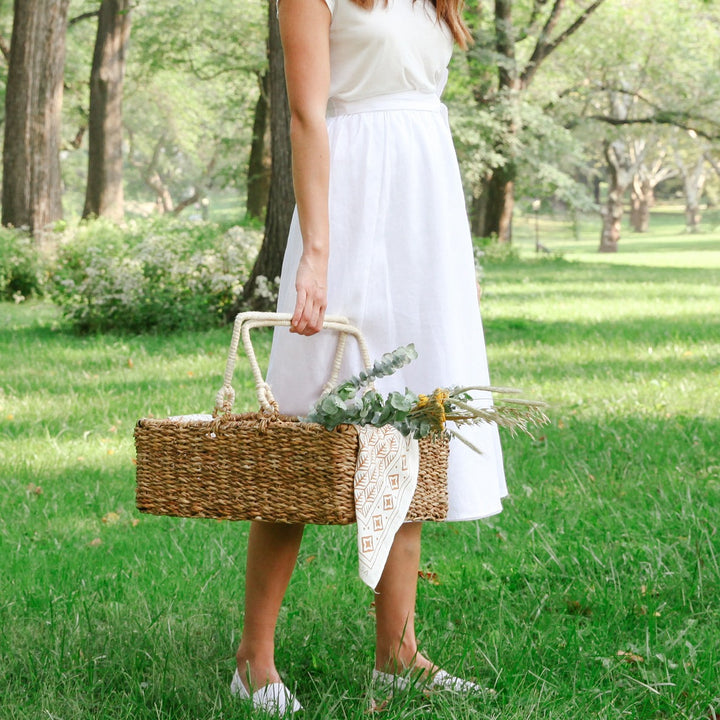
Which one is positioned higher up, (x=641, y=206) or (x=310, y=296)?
(x=641, y=206)

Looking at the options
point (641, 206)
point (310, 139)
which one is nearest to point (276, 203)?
point (310, 139)

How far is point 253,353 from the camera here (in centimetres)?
238

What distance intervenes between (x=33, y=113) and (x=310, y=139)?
14.5 meters

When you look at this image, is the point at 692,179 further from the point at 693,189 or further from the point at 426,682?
the point at 426,682

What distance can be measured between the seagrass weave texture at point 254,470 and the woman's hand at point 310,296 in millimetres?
212

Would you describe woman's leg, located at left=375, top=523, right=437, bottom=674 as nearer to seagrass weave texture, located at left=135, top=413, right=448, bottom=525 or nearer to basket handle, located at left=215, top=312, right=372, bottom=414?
seagrass weave texture, located at left=135, top=413, right=448, bottom=525

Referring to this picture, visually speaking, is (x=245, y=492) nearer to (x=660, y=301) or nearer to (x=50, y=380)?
(x=50, y=380)

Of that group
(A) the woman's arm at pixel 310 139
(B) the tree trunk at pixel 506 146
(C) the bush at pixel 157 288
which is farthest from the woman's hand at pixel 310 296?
(B) the tree trunk at pixel 506 146

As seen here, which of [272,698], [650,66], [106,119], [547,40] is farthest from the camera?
[650,66]

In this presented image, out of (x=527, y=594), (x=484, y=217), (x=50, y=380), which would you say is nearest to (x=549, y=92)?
(x=484, y=217)

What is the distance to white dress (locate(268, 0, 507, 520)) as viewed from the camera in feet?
8.38

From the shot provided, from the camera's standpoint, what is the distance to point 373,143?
2557mm

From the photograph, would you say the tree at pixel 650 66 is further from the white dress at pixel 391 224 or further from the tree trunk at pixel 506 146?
the white dress at pixel 391 224

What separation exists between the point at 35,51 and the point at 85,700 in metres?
14.4
